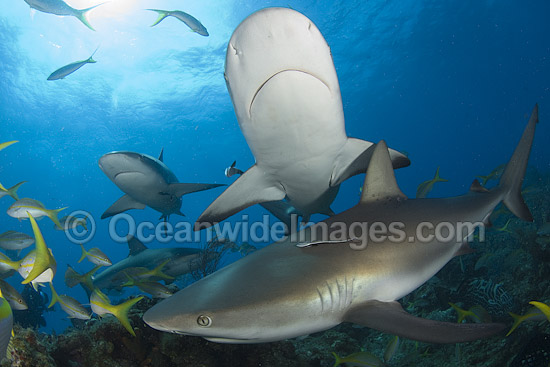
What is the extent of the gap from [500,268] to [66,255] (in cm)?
11070

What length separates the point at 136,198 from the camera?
6.96 m

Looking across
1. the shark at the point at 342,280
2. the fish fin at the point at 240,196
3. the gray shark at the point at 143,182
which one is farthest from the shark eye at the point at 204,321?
the gray shark at the point at 143,182

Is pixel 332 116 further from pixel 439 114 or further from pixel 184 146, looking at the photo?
pixel 439 114

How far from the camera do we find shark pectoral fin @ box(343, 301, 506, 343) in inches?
59.2

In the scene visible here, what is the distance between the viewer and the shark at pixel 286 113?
6.37ft

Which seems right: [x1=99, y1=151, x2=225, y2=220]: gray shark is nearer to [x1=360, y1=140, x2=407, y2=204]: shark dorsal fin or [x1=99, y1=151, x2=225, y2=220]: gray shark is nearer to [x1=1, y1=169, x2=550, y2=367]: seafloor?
[x1=1, y1=169, x2=550, y2=367]: seafloor

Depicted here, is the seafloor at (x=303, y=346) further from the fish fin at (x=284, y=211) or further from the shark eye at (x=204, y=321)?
the fish fin at (x=284, y=211)

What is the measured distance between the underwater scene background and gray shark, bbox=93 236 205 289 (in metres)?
2.45

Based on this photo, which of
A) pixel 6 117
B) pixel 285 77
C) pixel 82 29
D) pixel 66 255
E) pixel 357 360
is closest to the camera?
pixel 285 77

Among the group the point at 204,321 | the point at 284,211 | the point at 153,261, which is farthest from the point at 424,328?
the point at 153,261

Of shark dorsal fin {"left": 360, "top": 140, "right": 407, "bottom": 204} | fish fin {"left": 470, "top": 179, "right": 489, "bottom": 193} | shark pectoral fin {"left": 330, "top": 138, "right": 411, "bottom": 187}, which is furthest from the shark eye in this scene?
fish fin {"left": 470, "top": 179, "right": 489, "bottom": 193}

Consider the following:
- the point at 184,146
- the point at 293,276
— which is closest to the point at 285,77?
the point at 293,276

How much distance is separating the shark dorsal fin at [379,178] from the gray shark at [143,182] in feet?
10.7

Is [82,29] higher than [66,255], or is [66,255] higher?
[82,29]
